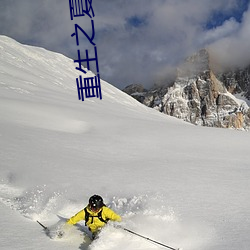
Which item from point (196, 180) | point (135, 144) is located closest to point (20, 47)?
point (135, 144)

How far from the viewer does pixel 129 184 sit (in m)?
8.15

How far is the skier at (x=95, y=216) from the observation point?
5.70 meters

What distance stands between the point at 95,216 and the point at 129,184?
2.46 m

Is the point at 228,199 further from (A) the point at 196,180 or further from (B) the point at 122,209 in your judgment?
(B) the point at 122,209

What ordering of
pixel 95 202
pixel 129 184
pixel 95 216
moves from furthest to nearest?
pixel 129 184, pixel 95 216, pixel 95 202

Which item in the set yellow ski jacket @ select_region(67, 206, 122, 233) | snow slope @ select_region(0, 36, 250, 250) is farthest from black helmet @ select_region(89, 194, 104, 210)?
snow slope @ select_region(0, 36, 250, 250)

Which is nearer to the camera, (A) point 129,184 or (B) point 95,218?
(B) point 95,218

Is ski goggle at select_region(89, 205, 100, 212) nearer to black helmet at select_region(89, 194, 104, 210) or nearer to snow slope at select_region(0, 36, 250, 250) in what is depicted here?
black helmet at select_region(89, 194, 104, 210)

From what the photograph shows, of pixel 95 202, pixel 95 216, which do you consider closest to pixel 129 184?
pixel 95 216

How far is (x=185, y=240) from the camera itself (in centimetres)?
532

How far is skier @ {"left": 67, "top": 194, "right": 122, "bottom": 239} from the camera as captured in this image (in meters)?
5.70

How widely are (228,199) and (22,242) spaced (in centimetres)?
456

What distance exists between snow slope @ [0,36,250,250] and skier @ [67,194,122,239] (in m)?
0.22

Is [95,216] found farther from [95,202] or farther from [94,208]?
[95,202]
